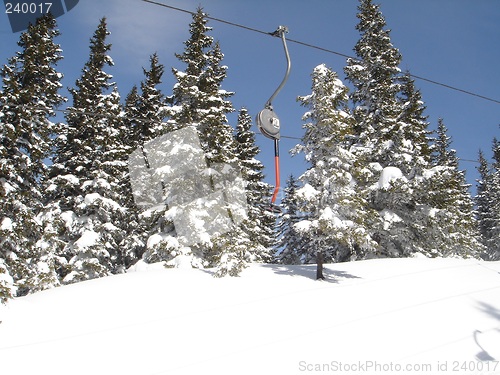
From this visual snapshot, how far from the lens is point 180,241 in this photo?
655 inches

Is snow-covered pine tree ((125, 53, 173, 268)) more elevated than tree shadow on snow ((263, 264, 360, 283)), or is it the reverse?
snow-covered pine tree ((125, 53, 173, 268))

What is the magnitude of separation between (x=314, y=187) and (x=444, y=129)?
3342 centimetres

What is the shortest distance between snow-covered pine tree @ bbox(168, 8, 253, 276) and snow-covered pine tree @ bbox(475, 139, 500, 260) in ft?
112

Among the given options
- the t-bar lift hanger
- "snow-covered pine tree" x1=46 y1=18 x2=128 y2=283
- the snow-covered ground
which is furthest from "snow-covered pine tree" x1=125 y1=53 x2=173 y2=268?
the t-bar lift hanger

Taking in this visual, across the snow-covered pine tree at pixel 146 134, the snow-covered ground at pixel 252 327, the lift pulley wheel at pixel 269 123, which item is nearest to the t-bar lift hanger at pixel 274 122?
the lift pulley wheel at pixel 269 123

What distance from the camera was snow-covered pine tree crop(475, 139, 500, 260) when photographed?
4271 centimetres

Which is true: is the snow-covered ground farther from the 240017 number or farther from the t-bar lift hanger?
the 240017 number

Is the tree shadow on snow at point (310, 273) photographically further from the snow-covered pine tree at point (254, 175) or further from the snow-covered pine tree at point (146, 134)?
the snow-covered pine tree at point (254, 175)

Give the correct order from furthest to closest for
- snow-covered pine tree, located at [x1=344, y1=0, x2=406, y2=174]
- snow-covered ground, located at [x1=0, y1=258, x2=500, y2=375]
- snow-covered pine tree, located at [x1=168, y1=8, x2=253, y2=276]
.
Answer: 1. snow-covered pine tree, located at [x1=344, y1=0, x2=406, y2=174]
2. snow-covered pine tree, located at [x1=168, y1=8, x2=253, y2=276]
3. snow-covered ground, located at [x1=0, y1=258, x2=500, y2=375]

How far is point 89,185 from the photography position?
19.7 metres

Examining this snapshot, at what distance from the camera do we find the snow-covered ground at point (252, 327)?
695cm

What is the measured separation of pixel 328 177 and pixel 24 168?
1349cm

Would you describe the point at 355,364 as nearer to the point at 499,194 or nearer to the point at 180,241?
the point at 180,241

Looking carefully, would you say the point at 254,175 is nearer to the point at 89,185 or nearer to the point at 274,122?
the point at 89,185
